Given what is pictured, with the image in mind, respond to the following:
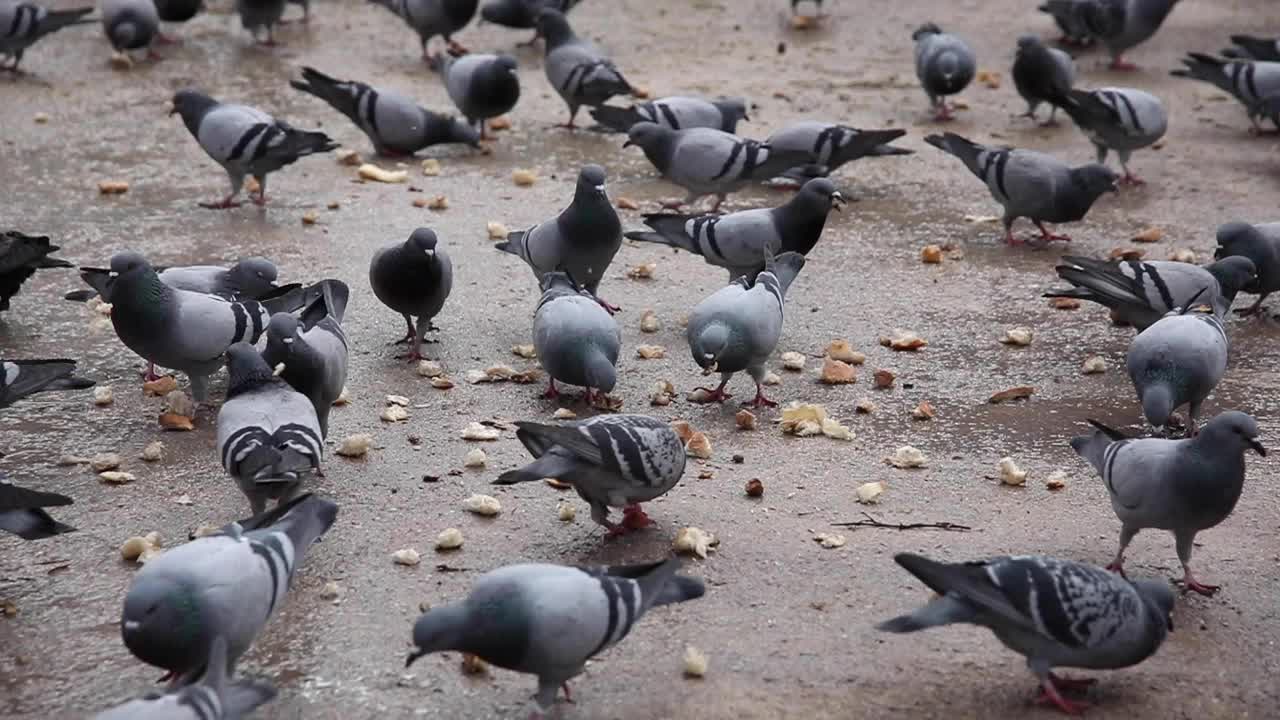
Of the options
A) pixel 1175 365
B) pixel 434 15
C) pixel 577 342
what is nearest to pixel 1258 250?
pixel 1175 365

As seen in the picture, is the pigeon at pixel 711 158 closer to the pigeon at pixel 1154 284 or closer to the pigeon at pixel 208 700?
the pigeon at pixel 1154 284

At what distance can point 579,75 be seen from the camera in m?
11.0

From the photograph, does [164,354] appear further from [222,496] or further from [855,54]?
[855,54]

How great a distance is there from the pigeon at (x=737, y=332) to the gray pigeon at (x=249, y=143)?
3.39 meters

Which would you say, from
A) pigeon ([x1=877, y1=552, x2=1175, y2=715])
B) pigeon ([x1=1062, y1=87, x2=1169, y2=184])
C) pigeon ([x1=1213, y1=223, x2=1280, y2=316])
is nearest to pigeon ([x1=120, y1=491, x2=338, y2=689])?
pigeon ([x1=877, y1=552, x2=1175, y2=715])

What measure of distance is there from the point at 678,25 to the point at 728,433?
26.4ft

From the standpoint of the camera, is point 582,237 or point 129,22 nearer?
point 582,237

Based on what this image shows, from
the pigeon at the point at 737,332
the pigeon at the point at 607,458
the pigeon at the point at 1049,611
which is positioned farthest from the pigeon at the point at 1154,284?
the pigeon at the point at 1049,611

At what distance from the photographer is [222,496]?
579cm

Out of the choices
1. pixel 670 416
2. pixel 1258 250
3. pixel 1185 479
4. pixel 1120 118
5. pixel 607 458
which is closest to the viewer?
pixel 1185 479

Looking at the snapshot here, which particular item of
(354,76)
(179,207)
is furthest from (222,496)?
(354,76)

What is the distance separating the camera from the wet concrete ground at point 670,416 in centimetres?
464

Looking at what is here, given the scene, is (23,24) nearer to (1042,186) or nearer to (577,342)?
(577,342)

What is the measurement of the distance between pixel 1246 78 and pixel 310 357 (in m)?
7.65
